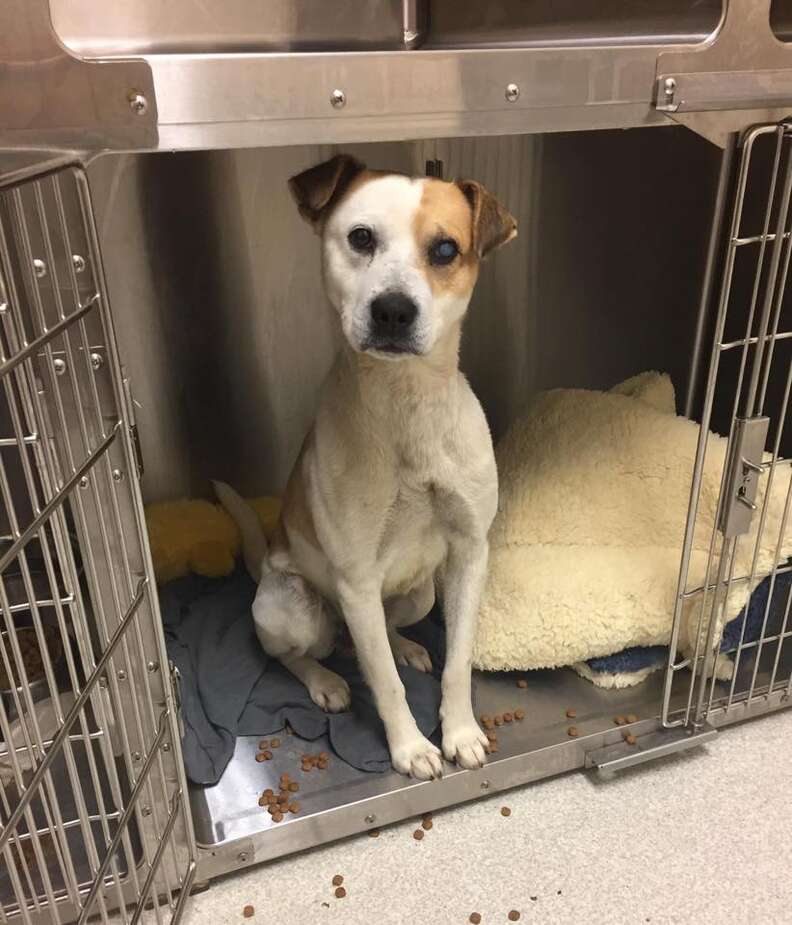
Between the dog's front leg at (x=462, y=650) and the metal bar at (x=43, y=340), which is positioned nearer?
the metal bar at (x=43, y=340)

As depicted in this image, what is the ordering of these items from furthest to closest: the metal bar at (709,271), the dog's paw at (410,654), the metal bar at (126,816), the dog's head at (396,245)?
the metal bar at (709,271)
the dog's paw at (410,654)
the dog's head at (396,245)
the metal bar at (126,816)

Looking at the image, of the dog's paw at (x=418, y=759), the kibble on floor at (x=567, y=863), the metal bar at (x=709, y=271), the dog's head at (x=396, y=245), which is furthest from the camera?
the metal bar at (x=709, y=271)

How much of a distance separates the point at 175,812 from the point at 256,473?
788mm

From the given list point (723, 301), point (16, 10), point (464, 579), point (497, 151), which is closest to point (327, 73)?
point (16, 10)

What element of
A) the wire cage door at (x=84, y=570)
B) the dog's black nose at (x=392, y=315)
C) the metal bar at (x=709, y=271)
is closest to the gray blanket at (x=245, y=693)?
the wire cage door at (x=84, y=570)

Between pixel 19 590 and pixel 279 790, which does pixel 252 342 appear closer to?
pixel 19 590

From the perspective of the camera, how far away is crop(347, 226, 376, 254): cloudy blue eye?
0.87 m

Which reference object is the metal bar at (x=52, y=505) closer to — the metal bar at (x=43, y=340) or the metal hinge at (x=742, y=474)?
the metal bar at (x=43, y=340)

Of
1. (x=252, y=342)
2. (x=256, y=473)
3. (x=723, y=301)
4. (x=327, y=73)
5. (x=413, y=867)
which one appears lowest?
(x=413, y=867)

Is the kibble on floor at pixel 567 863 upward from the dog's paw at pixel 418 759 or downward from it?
downward

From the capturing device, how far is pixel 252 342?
1480 millimetres

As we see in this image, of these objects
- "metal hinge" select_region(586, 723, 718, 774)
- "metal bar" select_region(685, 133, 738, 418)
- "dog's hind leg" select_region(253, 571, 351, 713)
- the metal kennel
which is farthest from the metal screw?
"metal bar" select_region(685, 133, 738, 418)

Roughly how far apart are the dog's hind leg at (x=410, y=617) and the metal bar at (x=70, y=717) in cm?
51

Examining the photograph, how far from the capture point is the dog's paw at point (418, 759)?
1.07 metres
